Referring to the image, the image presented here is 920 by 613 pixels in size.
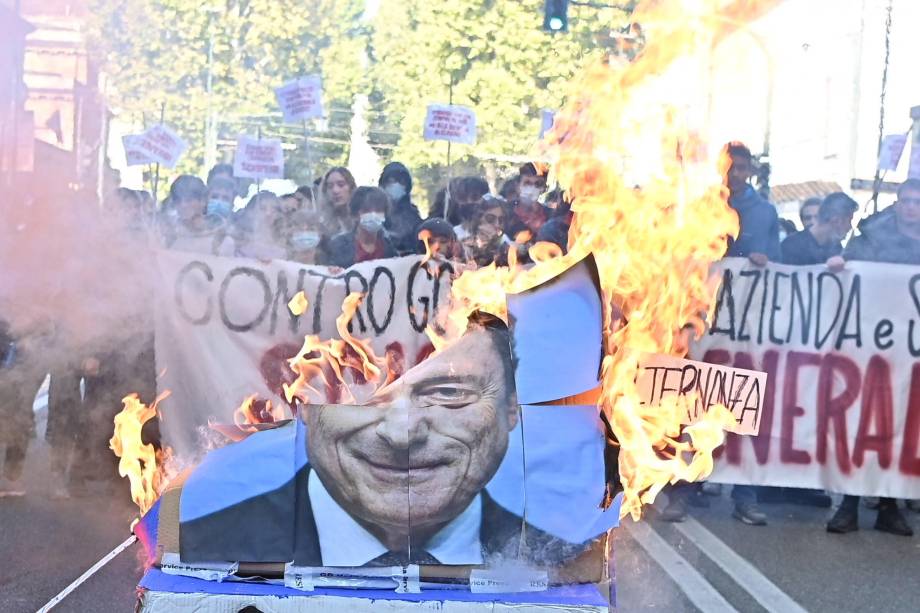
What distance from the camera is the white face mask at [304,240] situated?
7.31 m

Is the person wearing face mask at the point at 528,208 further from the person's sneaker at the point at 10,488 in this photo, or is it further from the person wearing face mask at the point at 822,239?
the person's sneaker at the point at 10,488

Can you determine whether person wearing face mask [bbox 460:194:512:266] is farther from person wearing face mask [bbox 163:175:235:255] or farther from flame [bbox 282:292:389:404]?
flame [bbox 282:292:389:404]

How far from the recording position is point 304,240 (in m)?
7.32

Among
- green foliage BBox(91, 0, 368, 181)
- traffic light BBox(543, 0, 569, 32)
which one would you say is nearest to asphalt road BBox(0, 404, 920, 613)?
green foliage BBox(91, 0, 368, 181)

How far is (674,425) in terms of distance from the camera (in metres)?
3.65

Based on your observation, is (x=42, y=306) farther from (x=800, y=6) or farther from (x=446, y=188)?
(x=800, y=6)

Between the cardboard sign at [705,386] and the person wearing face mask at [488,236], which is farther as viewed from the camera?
the person wearing face mask at [488,236]

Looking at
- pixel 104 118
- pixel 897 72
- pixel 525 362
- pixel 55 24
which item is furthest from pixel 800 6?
pixel 525 362

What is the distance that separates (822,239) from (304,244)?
3.55m

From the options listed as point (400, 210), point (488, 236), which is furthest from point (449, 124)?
point (488, 236)

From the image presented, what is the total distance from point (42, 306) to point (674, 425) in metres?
4.03

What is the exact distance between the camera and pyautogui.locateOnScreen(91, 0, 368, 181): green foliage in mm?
8688

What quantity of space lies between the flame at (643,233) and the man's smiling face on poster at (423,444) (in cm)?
36

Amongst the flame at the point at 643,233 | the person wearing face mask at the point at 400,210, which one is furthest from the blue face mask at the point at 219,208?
the flame at the point at 643,233
